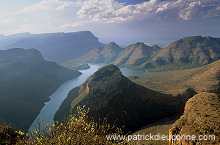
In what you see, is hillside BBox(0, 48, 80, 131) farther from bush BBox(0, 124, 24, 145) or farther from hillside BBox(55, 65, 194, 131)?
bush BBox(0, 124, 24, 145)

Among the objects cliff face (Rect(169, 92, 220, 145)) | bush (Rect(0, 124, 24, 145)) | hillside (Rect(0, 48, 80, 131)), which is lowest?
hillside (Rect(0, 48, 80, 131))

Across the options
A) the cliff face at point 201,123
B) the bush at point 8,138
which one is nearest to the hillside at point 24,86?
the bush at point 8,138

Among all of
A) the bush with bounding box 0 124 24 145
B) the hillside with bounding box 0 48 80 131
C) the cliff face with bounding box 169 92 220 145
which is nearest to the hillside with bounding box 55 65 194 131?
the cliff face with bounding box 169 92 220 145

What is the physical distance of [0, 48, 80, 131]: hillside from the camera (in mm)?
90756

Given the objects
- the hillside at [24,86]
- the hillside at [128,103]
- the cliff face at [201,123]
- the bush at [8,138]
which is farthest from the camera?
the hillside at [24,86]

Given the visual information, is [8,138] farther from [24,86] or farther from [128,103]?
[24,86]

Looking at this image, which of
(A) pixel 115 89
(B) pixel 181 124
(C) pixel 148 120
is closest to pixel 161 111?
(C) pixel 148 120

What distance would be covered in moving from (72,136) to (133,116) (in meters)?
62.7

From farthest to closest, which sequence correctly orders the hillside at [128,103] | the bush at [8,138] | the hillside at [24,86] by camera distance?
the hillside at [24,86]
the hillside at [128,103]
the bush at [8,138]

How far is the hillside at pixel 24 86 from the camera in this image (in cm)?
9076

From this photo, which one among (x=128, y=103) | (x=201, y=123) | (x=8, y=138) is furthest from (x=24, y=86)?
(x=201, y=123)

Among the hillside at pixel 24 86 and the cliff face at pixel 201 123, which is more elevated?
the cliff face at pixel 201 123

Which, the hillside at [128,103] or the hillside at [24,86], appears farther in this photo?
the hillside at [24,86]

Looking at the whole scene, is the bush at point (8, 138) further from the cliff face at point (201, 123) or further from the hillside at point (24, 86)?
the hillside at point (24, 86)
